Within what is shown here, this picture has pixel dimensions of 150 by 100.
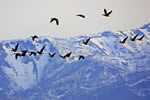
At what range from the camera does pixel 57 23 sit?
66.9 metres

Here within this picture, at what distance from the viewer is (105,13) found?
6575cm

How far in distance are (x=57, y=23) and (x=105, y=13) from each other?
241 inches
